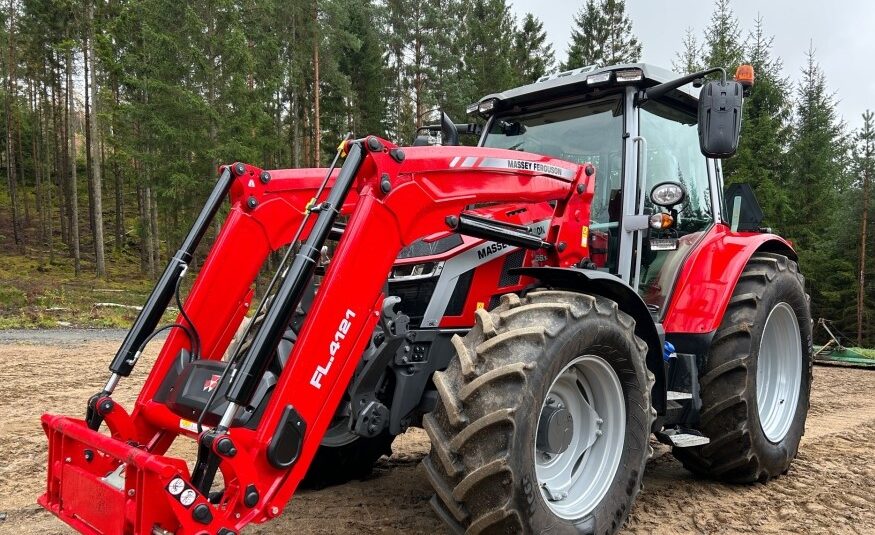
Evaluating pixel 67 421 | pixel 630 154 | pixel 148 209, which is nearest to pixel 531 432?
pixel 67 421

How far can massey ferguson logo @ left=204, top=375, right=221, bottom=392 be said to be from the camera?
2791 mm

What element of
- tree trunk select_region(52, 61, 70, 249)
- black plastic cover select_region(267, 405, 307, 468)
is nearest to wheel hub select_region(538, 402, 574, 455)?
black plastic cover select_region(267, 405, 307, 468)

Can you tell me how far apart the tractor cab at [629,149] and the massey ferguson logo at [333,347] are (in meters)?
1.79

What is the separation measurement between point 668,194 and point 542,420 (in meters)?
1.81

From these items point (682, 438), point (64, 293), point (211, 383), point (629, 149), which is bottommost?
point (64, 293)

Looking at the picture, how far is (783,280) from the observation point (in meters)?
4.46

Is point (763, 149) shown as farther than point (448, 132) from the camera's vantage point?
Yes

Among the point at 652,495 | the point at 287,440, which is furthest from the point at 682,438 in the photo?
the point at 287,440

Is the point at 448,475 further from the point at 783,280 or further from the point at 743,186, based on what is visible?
the point at 743,186

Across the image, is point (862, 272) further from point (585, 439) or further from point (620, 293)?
point (585, 439)

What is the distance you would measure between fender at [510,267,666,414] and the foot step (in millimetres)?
267

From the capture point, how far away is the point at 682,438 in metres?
3.83

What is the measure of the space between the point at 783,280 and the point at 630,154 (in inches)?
56.8

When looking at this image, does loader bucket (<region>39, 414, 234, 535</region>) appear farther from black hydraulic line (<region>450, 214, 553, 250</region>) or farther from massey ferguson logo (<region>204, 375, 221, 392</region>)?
black hydraulic line (<region>450, 214, 553, 250</region>)
